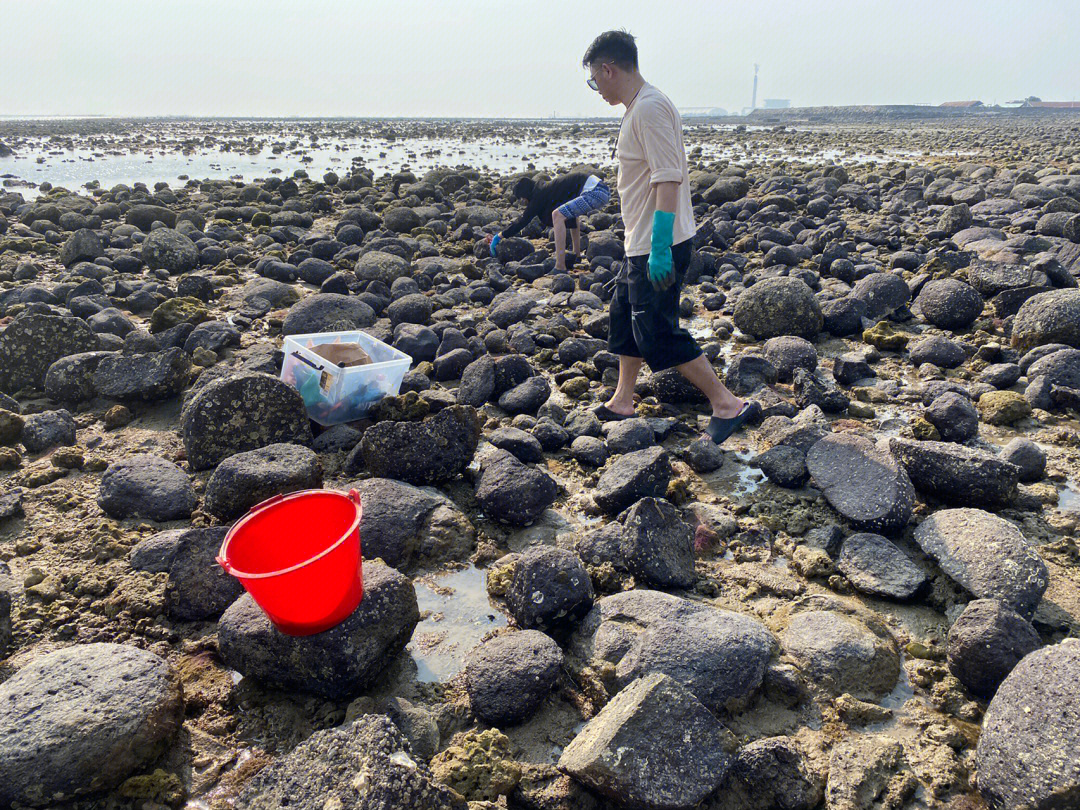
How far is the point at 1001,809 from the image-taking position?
196 cm

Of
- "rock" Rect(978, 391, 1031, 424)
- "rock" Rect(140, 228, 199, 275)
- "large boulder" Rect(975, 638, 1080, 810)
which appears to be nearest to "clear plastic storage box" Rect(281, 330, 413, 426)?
"large boulder" Rect(975, 638, 1080, 810)

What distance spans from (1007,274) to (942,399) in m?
3.10

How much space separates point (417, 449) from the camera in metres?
3.79

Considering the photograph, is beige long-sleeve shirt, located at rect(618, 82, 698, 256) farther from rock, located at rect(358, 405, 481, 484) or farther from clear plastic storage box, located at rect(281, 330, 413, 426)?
clear plastic storage box, located at rect(281, 330, 413, 426)

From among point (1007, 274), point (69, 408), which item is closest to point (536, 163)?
point (1007, 274)

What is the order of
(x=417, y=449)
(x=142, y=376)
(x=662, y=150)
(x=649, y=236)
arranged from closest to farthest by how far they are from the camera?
1. (x=417, y=449)
2. (x=662, y=150)
3. (x=649, y=236)
4. (x=142, y=376)

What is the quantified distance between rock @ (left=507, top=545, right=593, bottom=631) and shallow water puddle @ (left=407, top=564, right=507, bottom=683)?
206 millimetres

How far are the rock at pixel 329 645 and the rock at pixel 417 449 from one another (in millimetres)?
1177

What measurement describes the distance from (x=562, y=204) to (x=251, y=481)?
7002mm

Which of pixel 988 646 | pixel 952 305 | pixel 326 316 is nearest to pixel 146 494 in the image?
pixel 326 316

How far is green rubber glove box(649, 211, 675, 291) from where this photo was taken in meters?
3.99

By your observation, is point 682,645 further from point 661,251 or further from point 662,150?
point 662,150

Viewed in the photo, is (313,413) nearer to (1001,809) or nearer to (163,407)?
(163,407)

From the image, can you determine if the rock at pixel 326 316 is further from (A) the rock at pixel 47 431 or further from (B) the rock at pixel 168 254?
(B) the rock at pixel 168 254
